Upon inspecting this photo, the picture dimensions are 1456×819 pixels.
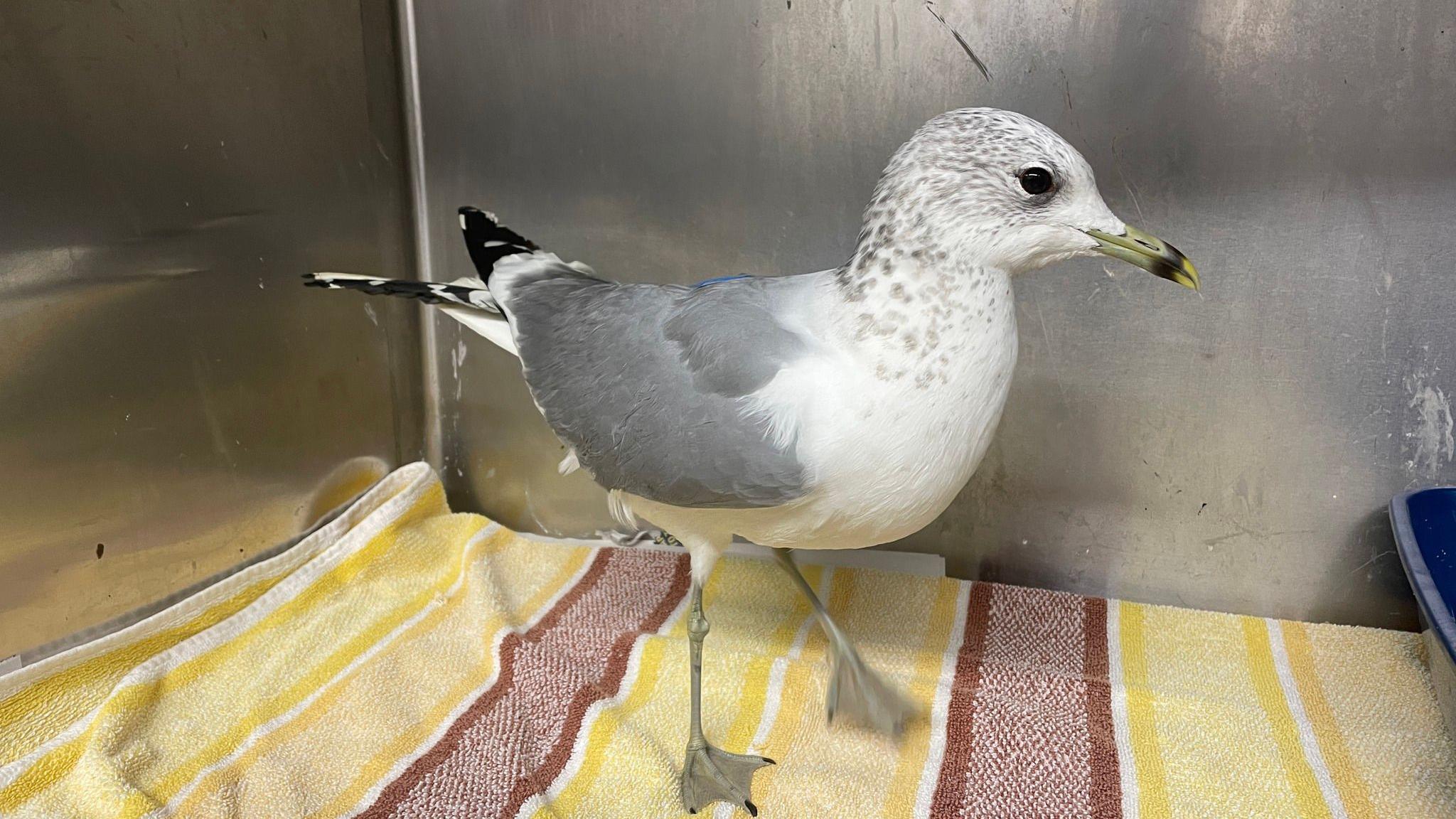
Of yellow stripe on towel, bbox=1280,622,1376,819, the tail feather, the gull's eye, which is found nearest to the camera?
the gull's eye

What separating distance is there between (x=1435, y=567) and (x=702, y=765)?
717 millimetres

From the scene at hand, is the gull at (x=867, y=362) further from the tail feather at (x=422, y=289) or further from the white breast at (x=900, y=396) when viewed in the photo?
the tail feather at (x=422, y=289)

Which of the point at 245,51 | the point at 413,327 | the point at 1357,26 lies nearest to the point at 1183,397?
the point at 1357,26

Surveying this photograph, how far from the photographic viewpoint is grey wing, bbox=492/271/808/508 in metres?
0.70

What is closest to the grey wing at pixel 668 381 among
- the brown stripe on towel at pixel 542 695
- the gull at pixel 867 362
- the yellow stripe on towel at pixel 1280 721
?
the gull at pixel 867 362

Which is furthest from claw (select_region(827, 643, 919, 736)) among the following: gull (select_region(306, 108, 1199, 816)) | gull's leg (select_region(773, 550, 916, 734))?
gull (select_region(306, 108, 1199, 816))

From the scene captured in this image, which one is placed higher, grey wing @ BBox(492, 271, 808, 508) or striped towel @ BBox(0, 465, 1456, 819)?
grey wing @ BBox(492, 271, 808, 508)

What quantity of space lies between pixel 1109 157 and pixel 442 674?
851 mm

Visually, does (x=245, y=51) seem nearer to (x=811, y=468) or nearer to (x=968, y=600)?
(x=811, y=468)

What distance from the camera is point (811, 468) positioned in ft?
2.24

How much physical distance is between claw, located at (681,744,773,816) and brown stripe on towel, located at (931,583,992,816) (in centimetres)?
15

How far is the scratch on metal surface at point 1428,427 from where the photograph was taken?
0.95 metres

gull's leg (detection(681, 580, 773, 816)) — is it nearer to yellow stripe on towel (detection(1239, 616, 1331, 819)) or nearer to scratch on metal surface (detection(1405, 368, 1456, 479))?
yellow stripe on towel (detection(1239, 616, 1331, 819))

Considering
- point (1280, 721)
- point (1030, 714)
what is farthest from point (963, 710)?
point (1280, 721)
